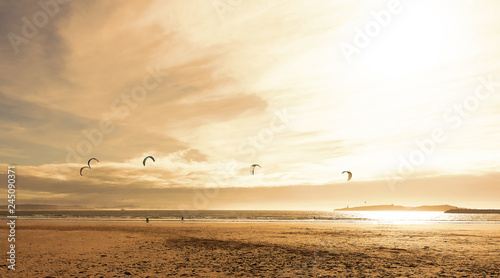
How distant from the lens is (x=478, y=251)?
71.8 feet

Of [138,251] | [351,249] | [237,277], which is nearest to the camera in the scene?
[237,277]

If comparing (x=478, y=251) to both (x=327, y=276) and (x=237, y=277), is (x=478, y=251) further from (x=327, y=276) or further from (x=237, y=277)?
(x=237, y=277)

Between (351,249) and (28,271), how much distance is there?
18.9 metres

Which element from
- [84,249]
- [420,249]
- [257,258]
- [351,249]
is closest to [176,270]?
[257,258]

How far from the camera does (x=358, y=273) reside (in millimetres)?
14227

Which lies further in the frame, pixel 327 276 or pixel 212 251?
pixel 212 251

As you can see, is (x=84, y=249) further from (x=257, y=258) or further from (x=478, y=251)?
(x=478, y=251)

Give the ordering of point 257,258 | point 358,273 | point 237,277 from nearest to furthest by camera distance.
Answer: point 237,277 < point 358,273 < point 257,258

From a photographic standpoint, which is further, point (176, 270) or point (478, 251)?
point (478, 251)

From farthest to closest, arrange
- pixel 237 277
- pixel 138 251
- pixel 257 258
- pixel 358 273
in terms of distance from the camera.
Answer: pixel 138 251 → pixel 257 258 → pixel 358 273 → pixel 237 277

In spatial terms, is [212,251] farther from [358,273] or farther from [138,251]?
[358,273]

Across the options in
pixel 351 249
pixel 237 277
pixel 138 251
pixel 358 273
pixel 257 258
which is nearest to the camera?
pixel 237 277

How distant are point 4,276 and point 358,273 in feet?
49.4

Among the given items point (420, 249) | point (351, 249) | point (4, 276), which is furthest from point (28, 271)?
point (420, 249)
